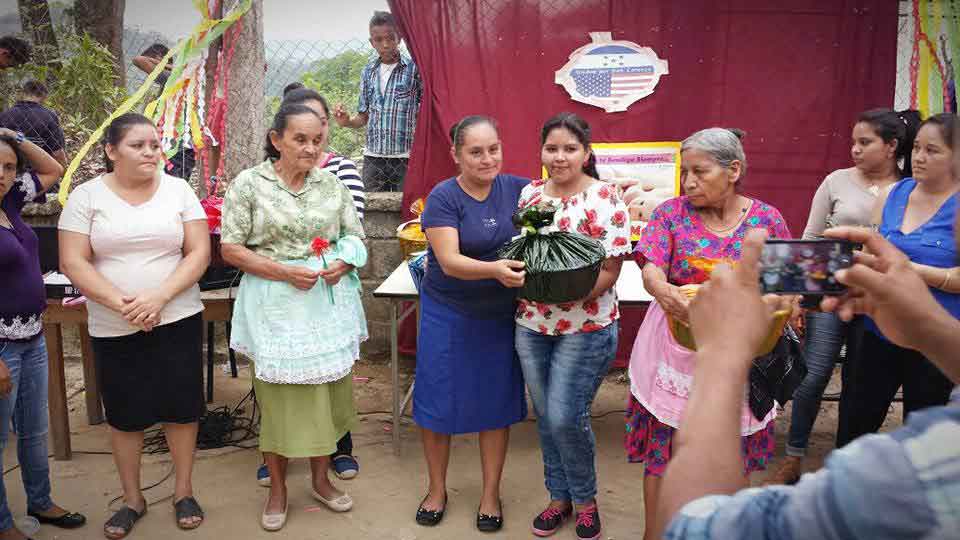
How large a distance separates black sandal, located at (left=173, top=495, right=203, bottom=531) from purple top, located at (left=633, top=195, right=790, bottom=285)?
241 cm

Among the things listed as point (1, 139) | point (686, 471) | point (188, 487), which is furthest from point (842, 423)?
point (1, 139)

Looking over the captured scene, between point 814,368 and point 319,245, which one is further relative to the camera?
point 814,368

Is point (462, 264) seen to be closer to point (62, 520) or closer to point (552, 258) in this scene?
point (552, 258)

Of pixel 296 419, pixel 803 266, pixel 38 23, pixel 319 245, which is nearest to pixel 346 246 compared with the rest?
pixel 319 245

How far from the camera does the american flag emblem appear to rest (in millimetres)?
4988

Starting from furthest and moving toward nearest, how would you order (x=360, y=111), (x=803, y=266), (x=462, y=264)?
(x=360, y=111)
(x=462, y=264)
(x=803, y=266)

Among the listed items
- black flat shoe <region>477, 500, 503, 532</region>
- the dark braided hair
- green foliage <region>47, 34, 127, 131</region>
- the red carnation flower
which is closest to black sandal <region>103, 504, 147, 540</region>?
the red carnation flower

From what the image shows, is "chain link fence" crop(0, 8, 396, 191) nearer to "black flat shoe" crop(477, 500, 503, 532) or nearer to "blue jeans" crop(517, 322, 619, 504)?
"blue jeans" crop(517, 322, 619, 504)

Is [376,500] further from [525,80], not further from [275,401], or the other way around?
[525,80]

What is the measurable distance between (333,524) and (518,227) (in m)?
1.70

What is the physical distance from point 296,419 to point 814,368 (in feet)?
8.76

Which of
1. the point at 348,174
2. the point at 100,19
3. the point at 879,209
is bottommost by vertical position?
the point at 879,209

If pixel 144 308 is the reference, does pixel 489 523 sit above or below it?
below

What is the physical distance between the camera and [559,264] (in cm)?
287
